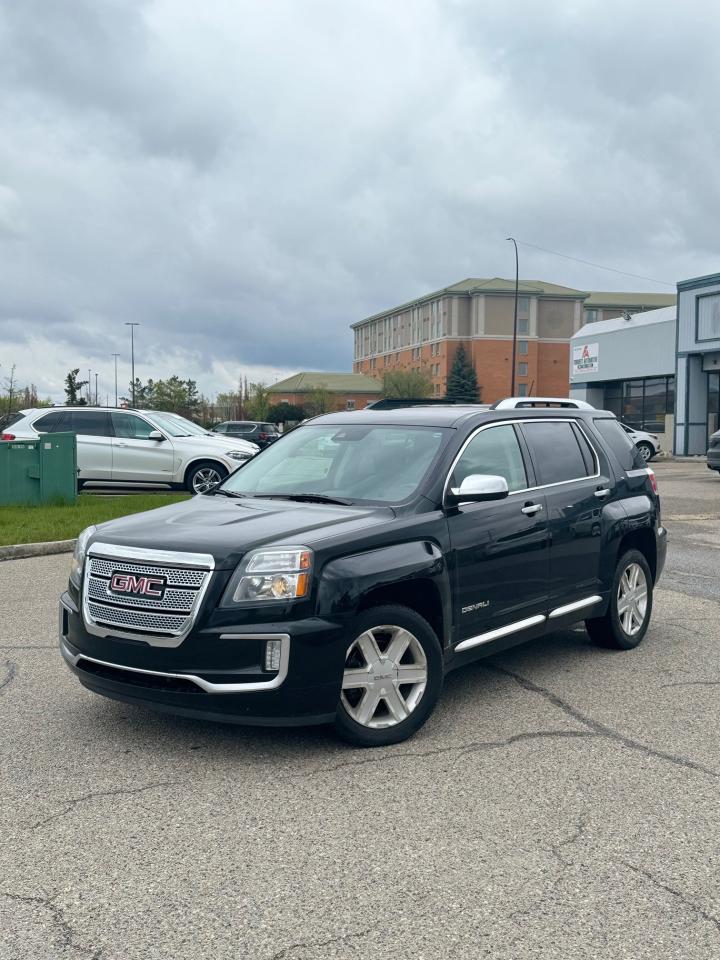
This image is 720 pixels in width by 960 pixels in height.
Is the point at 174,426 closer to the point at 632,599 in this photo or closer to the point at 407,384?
the point at 632,599

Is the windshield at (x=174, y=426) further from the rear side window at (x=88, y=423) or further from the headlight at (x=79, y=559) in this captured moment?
the headlight at (x=79, y=559)

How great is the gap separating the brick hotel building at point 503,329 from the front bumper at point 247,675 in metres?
105

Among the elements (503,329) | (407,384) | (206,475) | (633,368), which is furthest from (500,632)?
(503,329)

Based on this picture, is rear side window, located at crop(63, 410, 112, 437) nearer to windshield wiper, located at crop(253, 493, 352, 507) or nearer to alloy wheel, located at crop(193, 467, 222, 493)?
alloy wheel, located at crop(193, 467, 222, 493)

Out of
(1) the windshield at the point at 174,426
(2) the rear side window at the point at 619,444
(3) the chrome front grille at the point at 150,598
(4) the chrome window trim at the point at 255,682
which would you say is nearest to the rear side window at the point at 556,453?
(2) the rear side window at the point at 619,444

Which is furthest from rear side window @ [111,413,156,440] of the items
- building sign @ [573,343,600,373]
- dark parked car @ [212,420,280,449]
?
building sign @ [573,343,600,373]

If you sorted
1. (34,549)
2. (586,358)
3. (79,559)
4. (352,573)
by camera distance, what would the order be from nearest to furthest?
1. (352,573)
2. (79,559)
3. (34,549)
4. (586,358)

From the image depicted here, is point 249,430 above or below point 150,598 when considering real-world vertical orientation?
above

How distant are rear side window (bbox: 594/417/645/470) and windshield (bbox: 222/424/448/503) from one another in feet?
6.05

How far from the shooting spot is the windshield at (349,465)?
5.32m

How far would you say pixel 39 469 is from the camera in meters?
14.9

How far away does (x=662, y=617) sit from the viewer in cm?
776

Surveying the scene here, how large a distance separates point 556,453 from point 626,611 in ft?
4.11

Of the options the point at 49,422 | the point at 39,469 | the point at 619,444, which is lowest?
the point at 39,469
